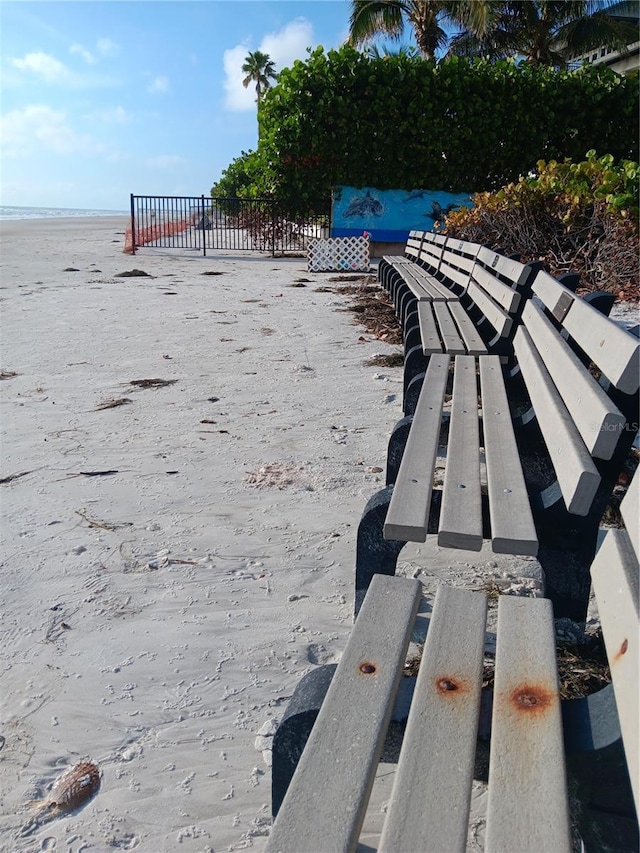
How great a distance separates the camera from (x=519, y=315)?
3.74m

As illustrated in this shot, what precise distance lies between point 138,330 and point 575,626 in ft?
20.4

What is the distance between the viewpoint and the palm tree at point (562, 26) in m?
25.2

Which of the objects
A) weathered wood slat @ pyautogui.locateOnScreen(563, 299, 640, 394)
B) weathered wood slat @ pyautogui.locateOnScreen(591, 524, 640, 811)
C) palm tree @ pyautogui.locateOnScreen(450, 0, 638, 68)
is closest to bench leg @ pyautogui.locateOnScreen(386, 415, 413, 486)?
weathered wood slat @ pyautogui.locateOnScreen(563, 299, 640, 394)

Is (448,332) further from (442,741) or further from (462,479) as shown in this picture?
(442,741)

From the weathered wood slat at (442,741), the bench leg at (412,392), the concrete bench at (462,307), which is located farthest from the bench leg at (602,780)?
the concrete bench at (462,307)

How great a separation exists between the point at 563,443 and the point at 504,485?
0.24 m

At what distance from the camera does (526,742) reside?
120 centimetres

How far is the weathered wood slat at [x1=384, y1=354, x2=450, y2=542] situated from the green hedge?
1577cm

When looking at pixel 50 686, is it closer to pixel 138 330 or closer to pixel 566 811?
pixel 566 811

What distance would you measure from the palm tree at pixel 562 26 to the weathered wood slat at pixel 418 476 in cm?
2615

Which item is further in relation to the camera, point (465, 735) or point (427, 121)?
point (427, 121)

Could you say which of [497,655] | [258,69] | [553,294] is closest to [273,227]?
[553,294]

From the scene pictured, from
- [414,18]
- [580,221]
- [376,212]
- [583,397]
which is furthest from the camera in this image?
[414,18]

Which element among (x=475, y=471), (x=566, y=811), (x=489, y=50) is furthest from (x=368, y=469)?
(x=489, y=50)
